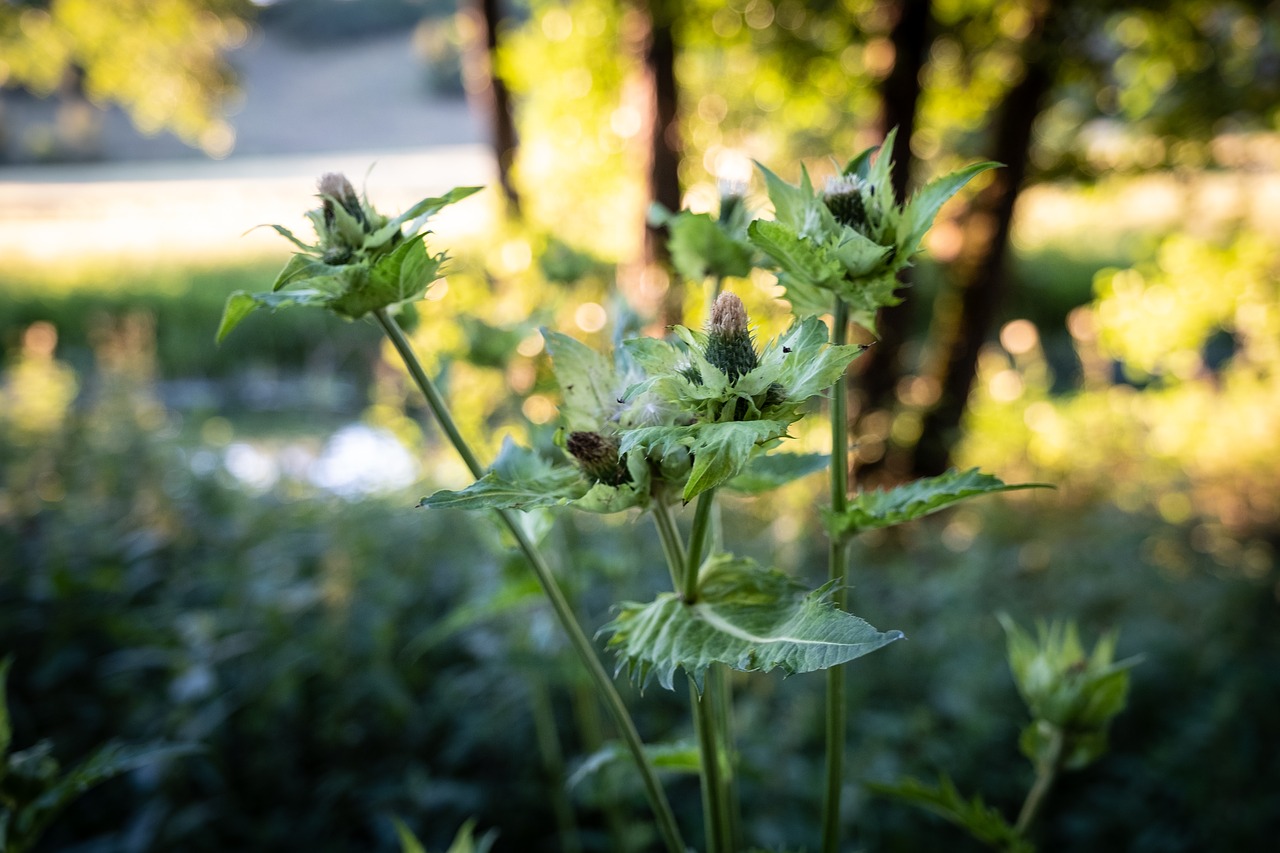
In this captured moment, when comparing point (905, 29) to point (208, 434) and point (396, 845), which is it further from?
point (208, 434)

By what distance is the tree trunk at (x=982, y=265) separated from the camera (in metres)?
2.94

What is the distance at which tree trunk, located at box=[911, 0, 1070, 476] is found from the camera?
116 inches

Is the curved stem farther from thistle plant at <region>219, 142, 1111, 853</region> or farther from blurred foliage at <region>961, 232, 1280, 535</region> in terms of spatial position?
blurred foliage at <region>961, 232, 1280, 535</region>

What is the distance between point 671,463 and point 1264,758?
2088mm

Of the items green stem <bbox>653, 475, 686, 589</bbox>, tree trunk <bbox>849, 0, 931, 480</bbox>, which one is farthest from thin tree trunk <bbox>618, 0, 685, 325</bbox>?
green stem <bbox>653, 475, 686, 589</bbox>

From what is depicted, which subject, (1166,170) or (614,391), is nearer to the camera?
(614,391)

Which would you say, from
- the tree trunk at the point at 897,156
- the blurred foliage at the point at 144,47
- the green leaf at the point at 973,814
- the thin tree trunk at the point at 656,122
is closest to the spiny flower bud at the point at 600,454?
the green leaf at the point at 973,814

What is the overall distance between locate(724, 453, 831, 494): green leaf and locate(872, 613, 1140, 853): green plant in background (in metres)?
0.22

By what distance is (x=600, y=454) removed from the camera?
1.67ft

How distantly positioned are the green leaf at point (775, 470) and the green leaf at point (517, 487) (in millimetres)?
137

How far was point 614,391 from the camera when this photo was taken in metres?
0.54

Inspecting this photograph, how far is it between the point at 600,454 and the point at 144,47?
27.1 feet

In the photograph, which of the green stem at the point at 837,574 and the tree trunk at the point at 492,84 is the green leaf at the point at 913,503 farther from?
the tree trunk at the point at 492,84

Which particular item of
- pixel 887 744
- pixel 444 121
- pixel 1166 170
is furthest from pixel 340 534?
pixel 444 121
